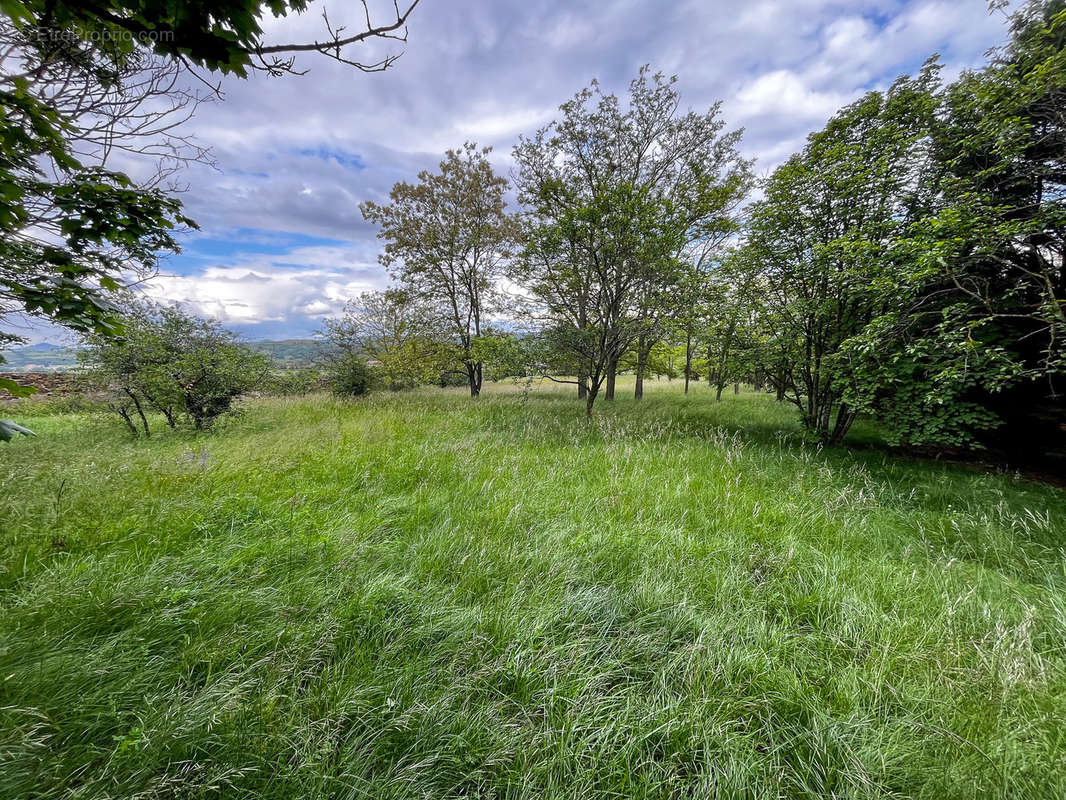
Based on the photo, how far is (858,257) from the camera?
5.76 metres

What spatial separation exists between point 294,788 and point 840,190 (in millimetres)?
10577

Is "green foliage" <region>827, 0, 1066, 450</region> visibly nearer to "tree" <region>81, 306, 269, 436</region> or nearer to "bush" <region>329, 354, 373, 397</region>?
"tree" <region>81, 306, 269, 436</region>

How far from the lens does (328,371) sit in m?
14.6

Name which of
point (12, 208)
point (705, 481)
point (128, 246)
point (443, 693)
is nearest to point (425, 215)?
point (128, 246)

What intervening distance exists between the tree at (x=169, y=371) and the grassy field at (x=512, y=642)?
4.68 metres

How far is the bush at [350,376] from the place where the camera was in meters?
14.1

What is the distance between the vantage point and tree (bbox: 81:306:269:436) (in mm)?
7746

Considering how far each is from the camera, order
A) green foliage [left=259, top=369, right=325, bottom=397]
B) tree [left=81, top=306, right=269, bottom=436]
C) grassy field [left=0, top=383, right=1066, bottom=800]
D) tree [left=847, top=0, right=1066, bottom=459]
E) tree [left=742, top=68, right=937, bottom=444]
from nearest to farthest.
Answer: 1. grassy field [left=0, top=383, right=1066, bottom=800]
2. tree [left=847, top=0, right=1066, bottom=459]
3. tree [left=742, top=68, right=937, bottom=444]
4. tree [left=81, top=306, right=269, bottom=436]
5. green foliage [left=259, top=369, right=325, bottom=397]

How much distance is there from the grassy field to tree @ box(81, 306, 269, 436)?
468 centimetres

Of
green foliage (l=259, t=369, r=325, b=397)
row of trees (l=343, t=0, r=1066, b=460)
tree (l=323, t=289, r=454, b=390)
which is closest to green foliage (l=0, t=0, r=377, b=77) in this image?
row of trees (l=343, t=0, r=1066, b=460)

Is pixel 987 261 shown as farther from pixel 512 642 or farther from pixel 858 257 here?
pixel 512 642

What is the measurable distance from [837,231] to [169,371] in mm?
16041

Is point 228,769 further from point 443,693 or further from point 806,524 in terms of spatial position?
point 806,524

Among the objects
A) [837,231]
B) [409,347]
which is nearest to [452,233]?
[409,347]
